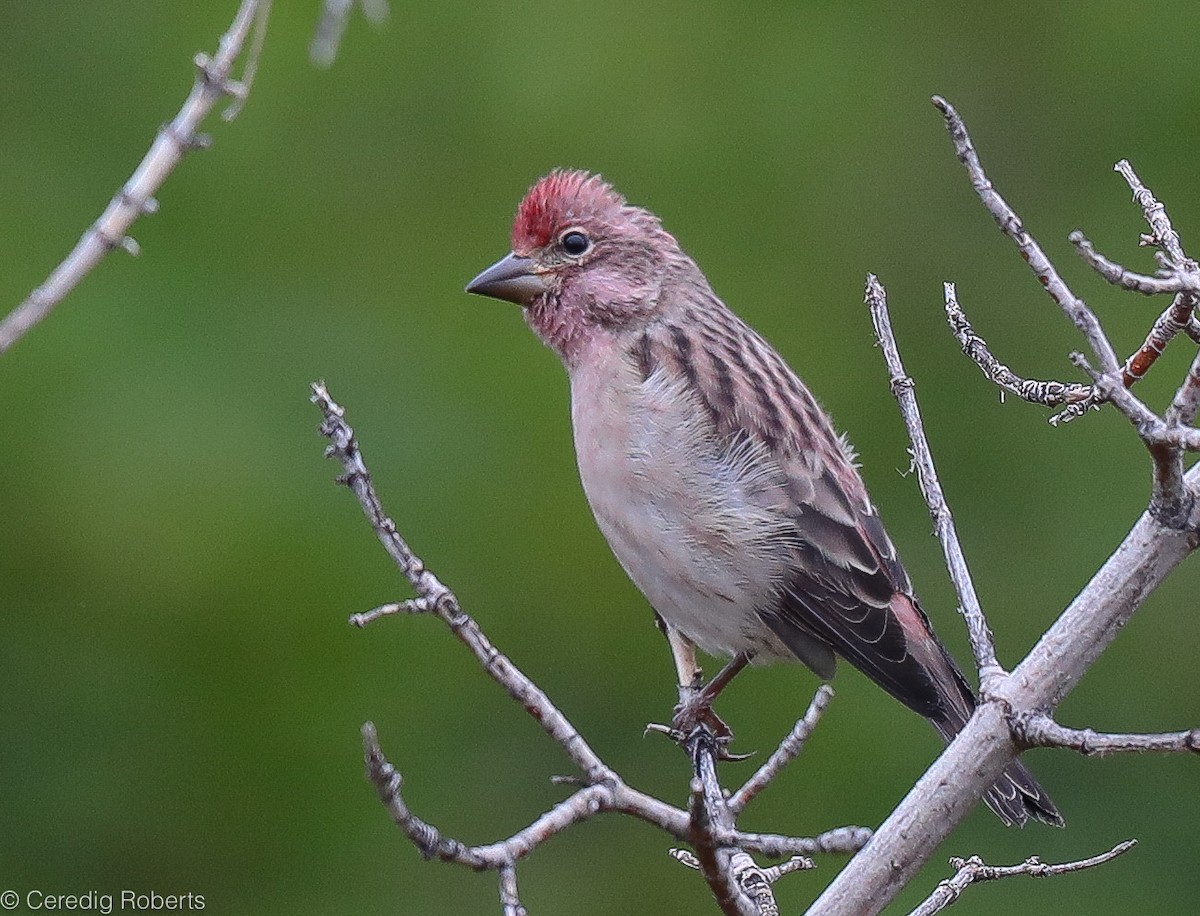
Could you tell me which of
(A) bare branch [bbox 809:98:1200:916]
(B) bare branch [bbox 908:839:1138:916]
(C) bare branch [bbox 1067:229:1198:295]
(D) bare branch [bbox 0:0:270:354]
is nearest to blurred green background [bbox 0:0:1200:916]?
(B) bare branch [bbox 908:839:1138:916]

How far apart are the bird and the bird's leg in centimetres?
1

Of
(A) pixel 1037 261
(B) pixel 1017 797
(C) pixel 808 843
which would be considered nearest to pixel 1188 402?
(A) pixel 1037 261

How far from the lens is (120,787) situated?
9961 mm

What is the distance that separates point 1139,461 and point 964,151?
654 cm

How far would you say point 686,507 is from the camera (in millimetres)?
6508

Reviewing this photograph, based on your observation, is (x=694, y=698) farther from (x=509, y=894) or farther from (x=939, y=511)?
(x=509, y=894)

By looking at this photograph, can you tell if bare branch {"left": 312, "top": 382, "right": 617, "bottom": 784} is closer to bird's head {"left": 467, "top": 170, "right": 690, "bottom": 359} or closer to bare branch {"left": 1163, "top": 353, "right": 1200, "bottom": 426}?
bare branch {"left": 1163, "top": 353, "right": 1200, "bottom": 426}

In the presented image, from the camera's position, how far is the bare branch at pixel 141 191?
9.48 feet

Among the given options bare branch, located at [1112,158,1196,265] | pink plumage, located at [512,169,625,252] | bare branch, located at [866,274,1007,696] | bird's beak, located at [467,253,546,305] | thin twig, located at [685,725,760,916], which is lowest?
thin twig, located at [685,725,760,916]

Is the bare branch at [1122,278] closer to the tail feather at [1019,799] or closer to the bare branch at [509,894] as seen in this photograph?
the bare branch at [509,894]

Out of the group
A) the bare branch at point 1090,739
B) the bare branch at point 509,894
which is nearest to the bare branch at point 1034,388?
the bare branch at point 1090,739

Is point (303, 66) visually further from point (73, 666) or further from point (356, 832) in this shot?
point (356, 832)

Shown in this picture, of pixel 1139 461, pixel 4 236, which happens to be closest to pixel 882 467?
pixel 1139 461

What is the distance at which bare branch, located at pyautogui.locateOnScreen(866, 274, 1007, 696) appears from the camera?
451 centimetres
